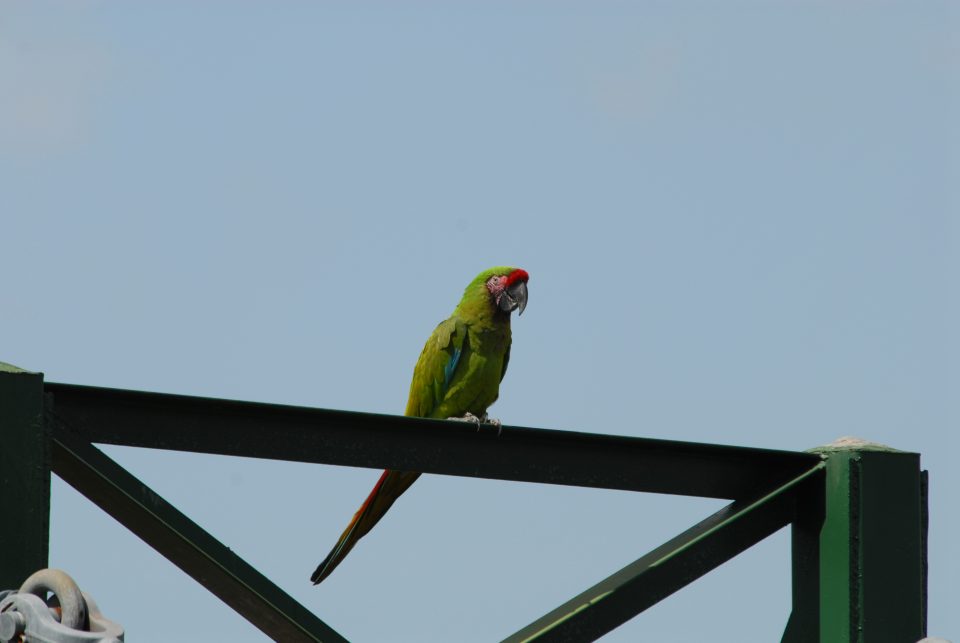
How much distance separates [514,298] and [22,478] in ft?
15.0

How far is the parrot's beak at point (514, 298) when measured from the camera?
7.38 m

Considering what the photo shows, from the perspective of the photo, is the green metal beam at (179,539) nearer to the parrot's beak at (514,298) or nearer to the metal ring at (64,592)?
the metal ring at (64,592)

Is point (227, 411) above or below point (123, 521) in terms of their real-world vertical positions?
above

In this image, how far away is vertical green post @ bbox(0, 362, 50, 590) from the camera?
9.78 ft

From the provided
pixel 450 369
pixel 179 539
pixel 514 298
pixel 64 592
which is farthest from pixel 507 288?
pixel 64 592

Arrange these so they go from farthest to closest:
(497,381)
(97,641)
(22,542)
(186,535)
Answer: (497,381) < (186,535) < (22,542) < (97,641)

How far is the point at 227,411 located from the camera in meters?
3.51

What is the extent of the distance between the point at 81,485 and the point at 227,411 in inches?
16.1

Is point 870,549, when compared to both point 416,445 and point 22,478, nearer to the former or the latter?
point 416,445

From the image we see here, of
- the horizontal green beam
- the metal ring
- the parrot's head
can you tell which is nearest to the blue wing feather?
the parrot's head

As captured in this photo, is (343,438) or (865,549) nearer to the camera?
(343,438)

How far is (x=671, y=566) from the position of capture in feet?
12.8

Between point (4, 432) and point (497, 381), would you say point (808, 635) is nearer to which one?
point (4, 432)

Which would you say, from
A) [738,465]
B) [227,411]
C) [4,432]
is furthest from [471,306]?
[4,432]
